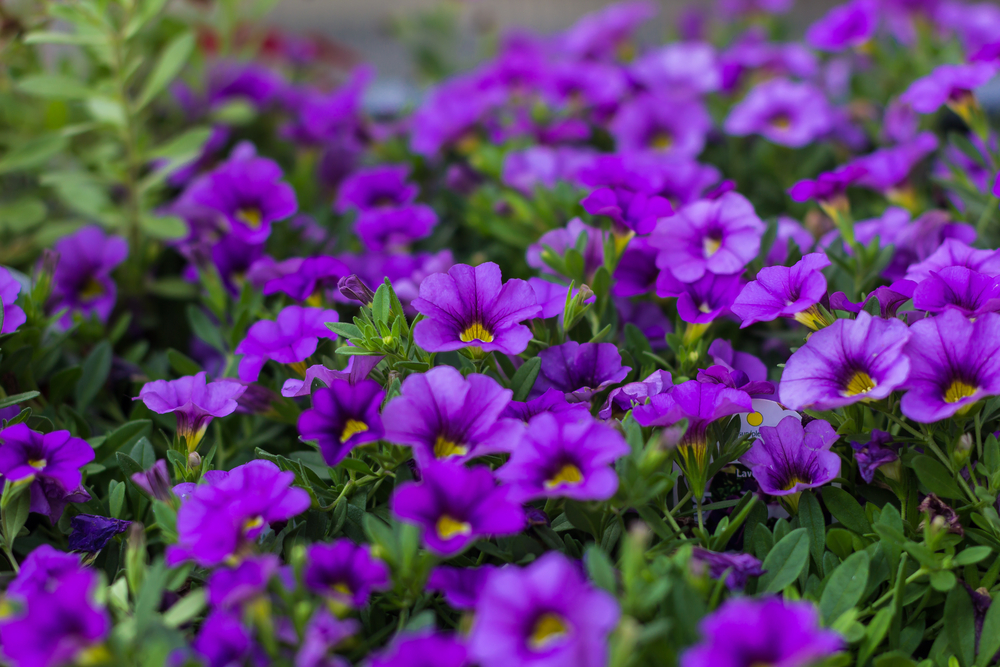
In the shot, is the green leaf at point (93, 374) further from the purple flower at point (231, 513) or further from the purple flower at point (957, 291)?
the purple flower at point (957, 291)

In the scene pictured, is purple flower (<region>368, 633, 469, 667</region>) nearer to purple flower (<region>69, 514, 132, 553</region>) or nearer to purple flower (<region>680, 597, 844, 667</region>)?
purple flower (<region>680, 597, 844, 667</region>)

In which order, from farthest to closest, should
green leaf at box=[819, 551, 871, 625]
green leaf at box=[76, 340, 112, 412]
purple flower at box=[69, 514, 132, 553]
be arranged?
green leaf at box=[76, 340, 112, 412] → purple flower at box=[69, 514, 132, 553] → green leaf at box=[819, 551, 871, 625]

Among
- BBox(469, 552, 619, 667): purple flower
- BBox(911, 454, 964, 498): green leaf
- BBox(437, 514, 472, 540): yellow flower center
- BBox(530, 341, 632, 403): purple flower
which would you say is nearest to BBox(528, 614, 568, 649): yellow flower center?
BBox(469, 552, 619, 667): purple flower

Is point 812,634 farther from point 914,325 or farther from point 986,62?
point 986,62

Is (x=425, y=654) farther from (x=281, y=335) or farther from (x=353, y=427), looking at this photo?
(x=281, y=335)

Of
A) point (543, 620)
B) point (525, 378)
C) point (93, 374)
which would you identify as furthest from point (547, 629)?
point (93, 374)

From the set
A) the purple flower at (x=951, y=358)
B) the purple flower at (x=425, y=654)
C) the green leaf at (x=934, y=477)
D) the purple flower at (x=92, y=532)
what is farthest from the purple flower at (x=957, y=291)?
the purple flower at (x=92, y=532)
